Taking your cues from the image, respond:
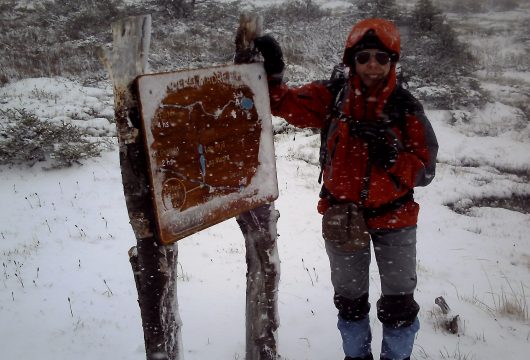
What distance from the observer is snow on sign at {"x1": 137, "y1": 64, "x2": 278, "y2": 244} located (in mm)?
1693

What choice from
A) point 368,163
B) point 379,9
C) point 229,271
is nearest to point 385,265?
point 368,163

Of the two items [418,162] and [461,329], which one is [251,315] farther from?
[461,329]

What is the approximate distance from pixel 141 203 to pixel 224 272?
2732mm

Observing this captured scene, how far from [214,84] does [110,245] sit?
3.66 m

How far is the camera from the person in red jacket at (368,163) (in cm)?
215

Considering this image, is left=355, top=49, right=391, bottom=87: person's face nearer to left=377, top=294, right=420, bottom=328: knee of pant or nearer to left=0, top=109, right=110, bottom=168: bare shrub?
left=377, top=294, right=420, bottom=328: knee of pant

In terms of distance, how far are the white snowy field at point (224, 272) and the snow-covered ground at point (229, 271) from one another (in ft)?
0.05

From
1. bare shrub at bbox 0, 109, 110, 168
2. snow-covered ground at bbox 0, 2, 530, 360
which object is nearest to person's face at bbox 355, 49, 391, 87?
snow-covered ground at bbox 0, 2, 530, 360

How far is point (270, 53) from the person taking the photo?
206cm

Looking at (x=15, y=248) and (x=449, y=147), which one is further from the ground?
(x=15, y=248)

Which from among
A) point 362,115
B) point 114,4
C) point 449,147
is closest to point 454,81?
point 449,147

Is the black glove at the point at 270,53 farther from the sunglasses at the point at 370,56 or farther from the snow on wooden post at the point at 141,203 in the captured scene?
the snow on wooden post at the point at 141,203

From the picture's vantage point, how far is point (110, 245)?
481 centimetres

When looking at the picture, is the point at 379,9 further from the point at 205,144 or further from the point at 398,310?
the point at 205,144
